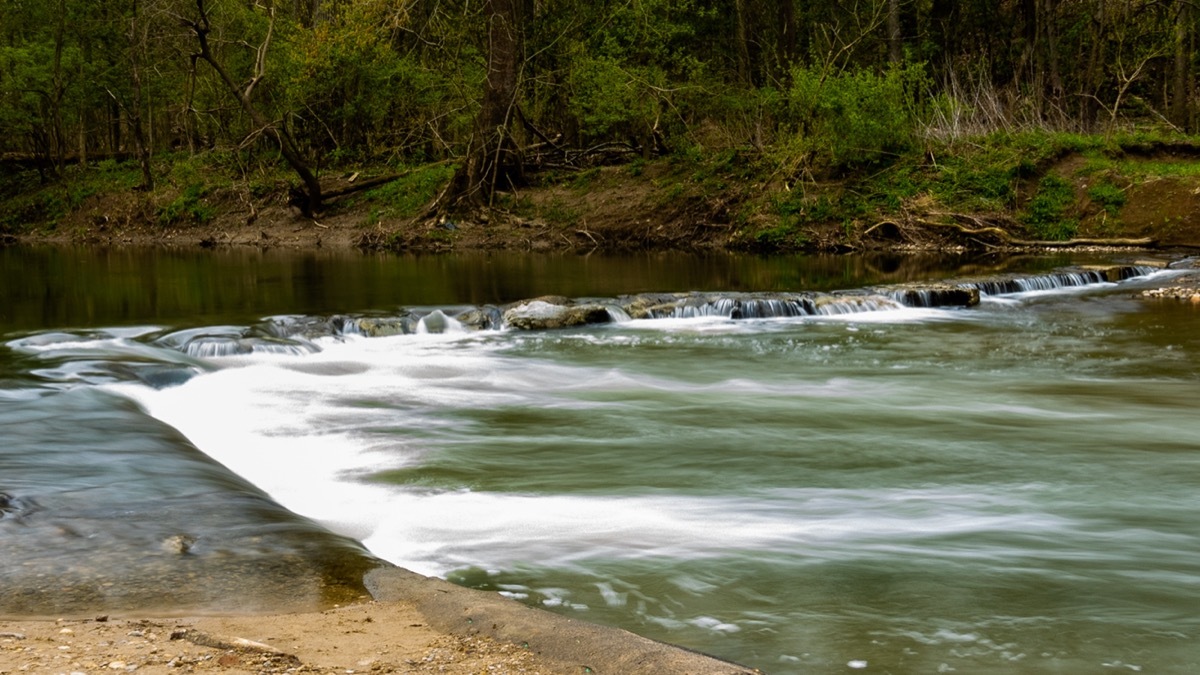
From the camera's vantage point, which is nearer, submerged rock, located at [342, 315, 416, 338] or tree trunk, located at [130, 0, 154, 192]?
submerged rock, located at [342, 315, 416, 338]

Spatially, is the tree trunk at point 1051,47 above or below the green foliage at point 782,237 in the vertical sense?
above

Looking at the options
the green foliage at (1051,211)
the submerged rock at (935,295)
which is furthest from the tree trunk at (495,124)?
the submerged rock at (935,295)

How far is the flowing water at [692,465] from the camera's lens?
5305 mm

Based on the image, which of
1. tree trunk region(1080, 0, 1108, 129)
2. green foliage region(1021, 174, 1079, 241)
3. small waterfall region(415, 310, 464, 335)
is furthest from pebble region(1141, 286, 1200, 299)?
tree trunk region(1080, 0, 1108, 129)

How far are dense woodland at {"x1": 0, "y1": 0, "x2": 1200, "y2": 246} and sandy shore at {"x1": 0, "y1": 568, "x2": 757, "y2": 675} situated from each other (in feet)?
65.6

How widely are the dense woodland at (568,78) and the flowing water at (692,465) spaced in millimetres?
11383

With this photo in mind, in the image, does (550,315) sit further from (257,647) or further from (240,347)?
(257,647)

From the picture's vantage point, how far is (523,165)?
3095cm

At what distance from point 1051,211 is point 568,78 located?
12249 mm

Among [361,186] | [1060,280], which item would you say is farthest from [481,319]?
[361,186]

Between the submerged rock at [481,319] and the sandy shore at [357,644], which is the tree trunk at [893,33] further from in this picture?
the sandy shore at [357,644]

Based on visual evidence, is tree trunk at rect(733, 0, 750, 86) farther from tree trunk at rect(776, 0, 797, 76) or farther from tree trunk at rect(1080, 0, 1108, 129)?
tree trunk at rect(1080, 0, 1108, 129)

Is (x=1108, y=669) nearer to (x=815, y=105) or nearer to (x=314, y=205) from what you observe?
(x=815, y=105)

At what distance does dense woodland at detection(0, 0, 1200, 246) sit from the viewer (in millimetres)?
27406
